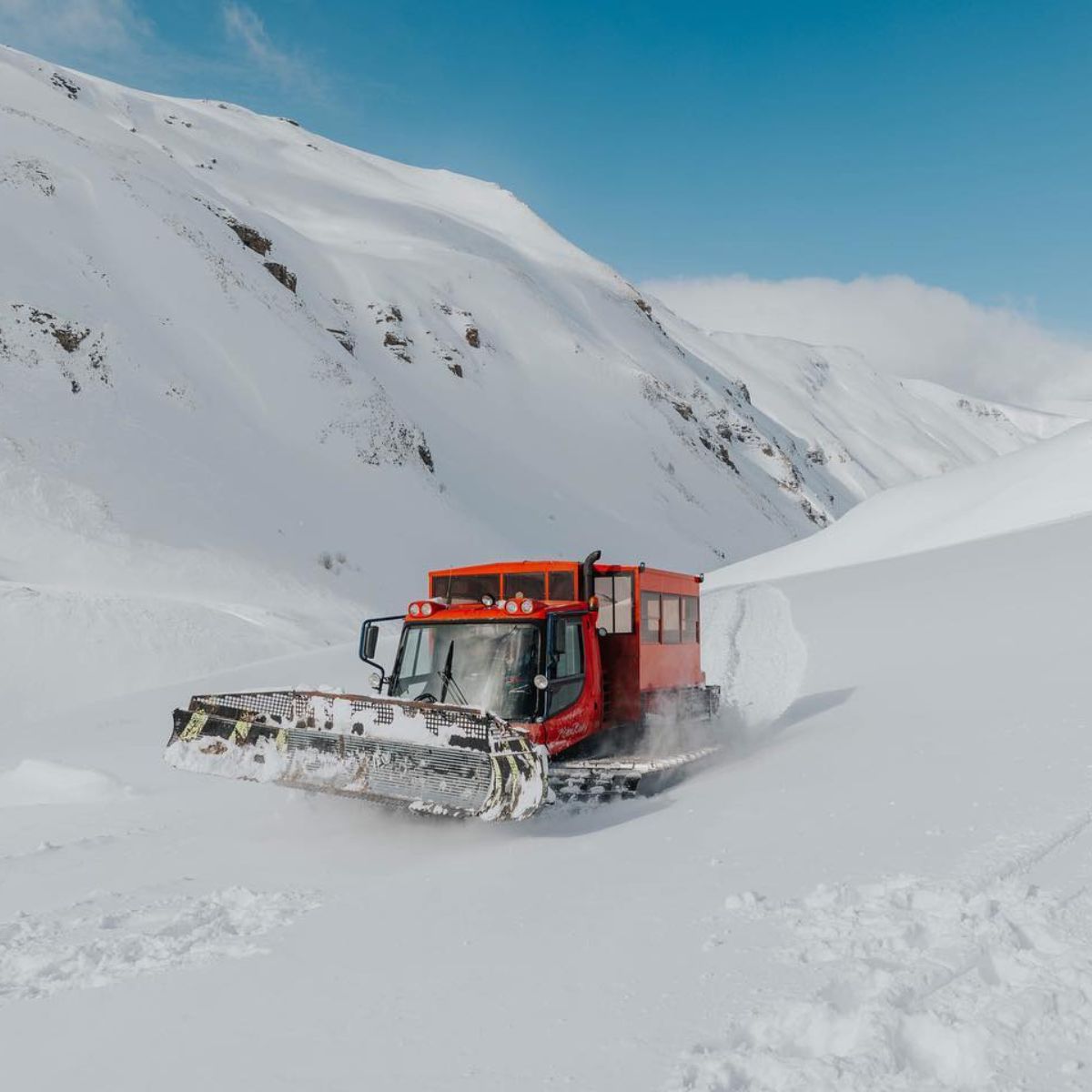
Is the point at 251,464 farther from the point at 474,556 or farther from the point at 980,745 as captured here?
the point at 980,745

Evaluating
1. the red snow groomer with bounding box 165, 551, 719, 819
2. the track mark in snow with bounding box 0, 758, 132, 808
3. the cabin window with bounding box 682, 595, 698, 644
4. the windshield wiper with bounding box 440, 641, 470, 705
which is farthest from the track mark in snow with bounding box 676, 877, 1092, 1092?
the track mark in snow with bounding box 0, 758, 132, 808

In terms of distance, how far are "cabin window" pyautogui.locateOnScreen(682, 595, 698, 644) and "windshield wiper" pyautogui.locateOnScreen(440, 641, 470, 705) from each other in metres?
4.07

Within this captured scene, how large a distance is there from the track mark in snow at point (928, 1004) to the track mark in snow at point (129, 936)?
9.46ft

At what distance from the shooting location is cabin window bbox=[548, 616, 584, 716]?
8523mm

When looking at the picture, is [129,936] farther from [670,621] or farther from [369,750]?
[670,621]

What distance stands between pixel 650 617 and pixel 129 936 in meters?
6.50

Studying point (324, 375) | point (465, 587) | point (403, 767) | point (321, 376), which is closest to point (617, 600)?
point (465, 587)

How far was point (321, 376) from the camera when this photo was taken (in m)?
44.7

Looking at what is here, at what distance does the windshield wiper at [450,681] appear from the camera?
8461 millimetres

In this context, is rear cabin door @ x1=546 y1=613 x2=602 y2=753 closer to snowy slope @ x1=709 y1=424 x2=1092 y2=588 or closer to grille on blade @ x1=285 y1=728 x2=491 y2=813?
grille on blade @ x1=285 y1=728 x2=491 y2=813

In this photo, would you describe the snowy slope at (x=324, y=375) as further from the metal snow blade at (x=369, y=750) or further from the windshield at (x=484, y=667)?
the windshield at (x=484, y=667)

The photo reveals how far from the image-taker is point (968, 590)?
15.3 meters

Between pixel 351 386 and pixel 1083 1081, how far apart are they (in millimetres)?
45045

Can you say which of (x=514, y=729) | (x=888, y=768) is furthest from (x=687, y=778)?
(x=514, y=729)
